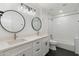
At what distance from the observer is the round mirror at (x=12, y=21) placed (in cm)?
137

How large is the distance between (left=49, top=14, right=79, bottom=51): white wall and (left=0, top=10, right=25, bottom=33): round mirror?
271 cm

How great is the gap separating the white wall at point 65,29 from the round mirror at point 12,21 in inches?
107

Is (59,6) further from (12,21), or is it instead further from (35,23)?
(12,21)

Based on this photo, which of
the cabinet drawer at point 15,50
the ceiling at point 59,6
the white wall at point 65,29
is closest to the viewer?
the cabinet drawer at point 15,50

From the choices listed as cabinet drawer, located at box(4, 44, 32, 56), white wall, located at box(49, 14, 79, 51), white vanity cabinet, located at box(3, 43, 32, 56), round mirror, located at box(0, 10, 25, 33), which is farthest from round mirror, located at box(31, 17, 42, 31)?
white wall, located at box(49, 14, 79, 51)

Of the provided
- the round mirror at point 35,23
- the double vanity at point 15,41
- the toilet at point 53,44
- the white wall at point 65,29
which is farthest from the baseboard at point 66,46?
the double vanity at point 15,41

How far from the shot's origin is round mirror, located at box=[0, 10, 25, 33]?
1370mm

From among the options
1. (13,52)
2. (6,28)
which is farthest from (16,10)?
(13,52)

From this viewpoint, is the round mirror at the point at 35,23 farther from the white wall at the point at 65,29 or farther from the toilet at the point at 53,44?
the white wall at the point at 65,29

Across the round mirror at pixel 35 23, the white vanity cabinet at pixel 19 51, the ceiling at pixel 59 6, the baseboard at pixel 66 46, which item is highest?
the ceiling at pixel 59 6

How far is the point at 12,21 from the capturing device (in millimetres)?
1545

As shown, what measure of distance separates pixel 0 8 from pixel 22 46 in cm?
105

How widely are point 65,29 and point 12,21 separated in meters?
3.07

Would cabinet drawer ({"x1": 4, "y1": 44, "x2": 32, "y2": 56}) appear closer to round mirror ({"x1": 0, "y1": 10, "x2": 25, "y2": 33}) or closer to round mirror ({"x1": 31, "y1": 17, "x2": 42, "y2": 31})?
round mirror ({"x1": 0, "y1": 10, "x2": 25, "y2": 33})
